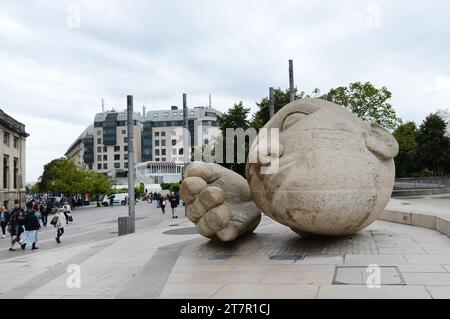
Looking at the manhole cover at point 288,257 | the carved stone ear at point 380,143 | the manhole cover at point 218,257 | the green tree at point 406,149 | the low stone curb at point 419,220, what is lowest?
the manhole cover at point 218,257

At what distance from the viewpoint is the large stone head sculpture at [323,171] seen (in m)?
8.44

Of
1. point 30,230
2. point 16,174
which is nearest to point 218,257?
point 30,230

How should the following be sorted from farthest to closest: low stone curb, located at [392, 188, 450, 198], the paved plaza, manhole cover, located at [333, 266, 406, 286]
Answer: low stone curb, located at [392, 188, 450, 198] < manhole cover, located at [333, 266, 406, 286] < the paved plaza

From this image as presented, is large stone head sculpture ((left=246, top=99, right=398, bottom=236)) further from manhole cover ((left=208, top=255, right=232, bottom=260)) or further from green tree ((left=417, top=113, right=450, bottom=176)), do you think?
green tree ((left=417, top=113, right=450, bottom=176))

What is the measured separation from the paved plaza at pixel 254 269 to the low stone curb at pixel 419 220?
299 mm

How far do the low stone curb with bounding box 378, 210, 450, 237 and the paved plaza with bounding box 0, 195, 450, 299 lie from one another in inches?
11.8

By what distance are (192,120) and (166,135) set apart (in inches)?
557

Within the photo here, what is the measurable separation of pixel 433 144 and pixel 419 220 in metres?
36.5

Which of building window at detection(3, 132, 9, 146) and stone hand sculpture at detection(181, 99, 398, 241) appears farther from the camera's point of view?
building window at detection(3, 132, 9, 146)

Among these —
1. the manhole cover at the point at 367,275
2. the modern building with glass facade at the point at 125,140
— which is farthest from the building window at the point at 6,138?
the modern building with glass facade at the point at 125,140

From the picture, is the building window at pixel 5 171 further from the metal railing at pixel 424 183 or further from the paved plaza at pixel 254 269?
the paved plaza at pixel 254 269

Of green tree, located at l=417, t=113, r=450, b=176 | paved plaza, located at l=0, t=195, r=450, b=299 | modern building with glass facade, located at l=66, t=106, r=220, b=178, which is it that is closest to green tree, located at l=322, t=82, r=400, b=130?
green tree, located at l=417, t=113, r=450, b=176

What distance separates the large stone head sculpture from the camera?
844 cm

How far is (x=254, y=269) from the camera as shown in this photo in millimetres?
7820
